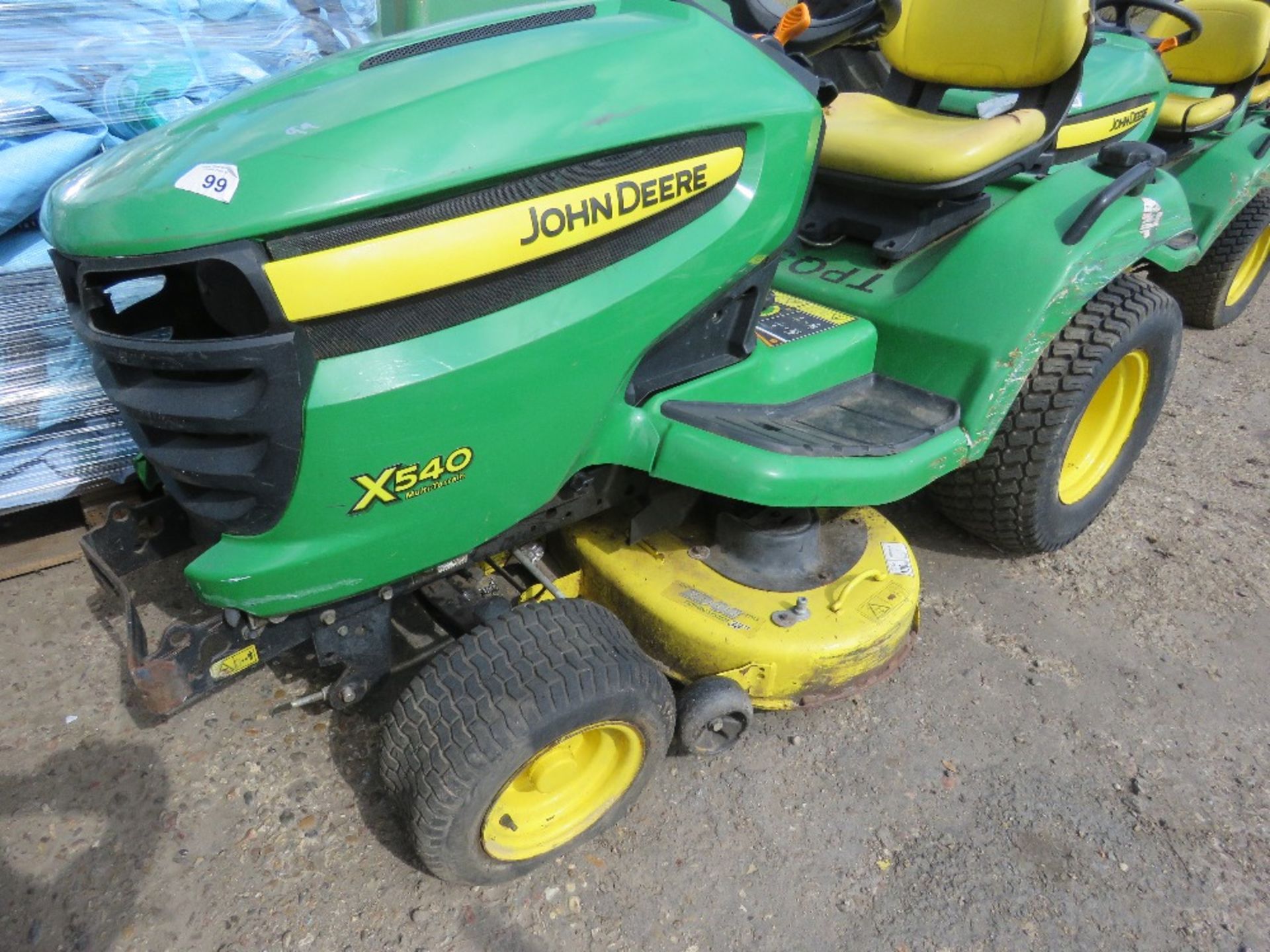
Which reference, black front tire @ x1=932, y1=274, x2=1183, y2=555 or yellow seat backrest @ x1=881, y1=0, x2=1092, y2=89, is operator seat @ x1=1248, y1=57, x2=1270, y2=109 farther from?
black front tire @ x1=932, y1=274, x2=1183, y2=555

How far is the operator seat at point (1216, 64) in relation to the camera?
11.7 ft

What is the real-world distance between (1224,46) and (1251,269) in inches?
38.8

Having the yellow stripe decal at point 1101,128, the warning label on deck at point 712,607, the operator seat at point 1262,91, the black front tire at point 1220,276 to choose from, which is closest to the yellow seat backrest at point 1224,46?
the operator seat at point 1262,91

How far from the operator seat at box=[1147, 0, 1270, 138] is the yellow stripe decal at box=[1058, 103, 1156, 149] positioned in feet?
1.63

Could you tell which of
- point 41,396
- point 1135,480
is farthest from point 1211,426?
point 41,396

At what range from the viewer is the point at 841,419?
1.97 meters

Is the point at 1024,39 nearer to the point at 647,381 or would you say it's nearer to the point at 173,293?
the point at 647,381

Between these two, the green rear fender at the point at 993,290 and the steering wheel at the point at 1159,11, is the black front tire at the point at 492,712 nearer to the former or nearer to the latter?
the green rear fender at the point at 993,290

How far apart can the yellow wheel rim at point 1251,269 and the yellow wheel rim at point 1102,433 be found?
6.61ft

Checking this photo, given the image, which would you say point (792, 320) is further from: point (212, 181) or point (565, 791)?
point (212, 181)

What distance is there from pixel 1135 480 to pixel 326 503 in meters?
2.56

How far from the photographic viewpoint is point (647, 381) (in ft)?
5.41

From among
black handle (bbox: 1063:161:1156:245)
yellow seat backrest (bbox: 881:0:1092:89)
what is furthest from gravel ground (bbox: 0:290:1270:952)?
yellow seat backrest (bbox: 881:0:1092:89)

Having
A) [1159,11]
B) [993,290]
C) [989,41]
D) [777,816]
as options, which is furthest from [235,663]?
[1159,11]
